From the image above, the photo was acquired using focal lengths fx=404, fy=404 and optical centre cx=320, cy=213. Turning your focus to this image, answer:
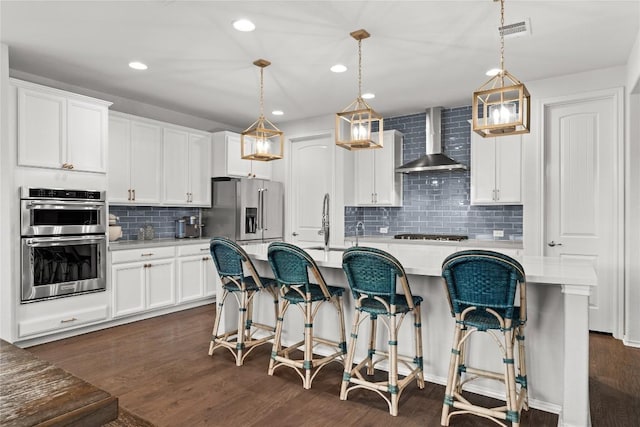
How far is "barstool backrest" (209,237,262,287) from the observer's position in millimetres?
3191

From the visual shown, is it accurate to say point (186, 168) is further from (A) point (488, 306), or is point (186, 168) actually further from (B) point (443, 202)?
(A) point (488, 306)

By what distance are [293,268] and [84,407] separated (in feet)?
6.96

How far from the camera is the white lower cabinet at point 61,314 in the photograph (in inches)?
143

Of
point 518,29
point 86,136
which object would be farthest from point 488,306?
point 86,136

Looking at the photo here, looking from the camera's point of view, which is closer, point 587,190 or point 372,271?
point 372,271

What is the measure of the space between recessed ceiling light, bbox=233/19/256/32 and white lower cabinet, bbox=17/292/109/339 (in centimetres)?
300

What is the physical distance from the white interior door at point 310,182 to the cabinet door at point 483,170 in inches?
77.5

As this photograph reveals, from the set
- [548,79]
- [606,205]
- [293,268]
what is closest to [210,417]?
[293,268]

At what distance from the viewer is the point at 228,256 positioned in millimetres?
3314

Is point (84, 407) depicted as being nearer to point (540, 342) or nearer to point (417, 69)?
point (540, 342)

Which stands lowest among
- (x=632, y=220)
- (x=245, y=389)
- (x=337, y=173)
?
(x=245, y=389)

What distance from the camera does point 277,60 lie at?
3.83 m

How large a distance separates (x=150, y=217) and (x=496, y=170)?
443 cm

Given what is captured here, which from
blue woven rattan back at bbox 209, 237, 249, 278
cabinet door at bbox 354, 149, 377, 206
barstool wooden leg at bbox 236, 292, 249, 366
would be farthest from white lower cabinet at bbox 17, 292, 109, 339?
cabinet door at bbox 354, 149, 377, 206
